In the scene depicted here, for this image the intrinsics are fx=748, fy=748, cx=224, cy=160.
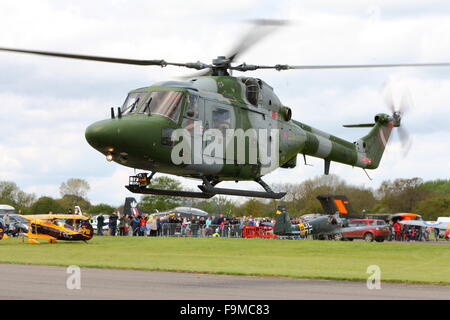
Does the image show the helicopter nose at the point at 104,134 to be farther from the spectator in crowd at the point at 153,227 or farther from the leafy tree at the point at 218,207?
the leafy tree at the point at 218,207

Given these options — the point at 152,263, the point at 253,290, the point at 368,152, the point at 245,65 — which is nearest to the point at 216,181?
the point at 245,65

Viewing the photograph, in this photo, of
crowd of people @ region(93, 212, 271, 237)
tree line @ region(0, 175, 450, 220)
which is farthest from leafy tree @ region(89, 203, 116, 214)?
crowd of people @ region(93, 212, 271, 237)

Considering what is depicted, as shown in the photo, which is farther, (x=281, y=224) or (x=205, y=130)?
(x=281, y=224)

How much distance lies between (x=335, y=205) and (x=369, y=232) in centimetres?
497

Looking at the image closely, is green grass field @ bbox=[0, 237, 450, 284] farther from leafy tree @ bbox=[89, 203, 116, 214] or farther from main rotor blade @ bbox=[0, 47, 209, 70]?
leafy tree @ bbox=[89, 203, 116, 214]

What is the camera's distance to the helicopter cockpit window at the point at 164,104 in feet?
63.3

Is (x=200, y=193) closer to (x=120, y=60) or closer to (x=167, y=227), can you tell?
(x=120, y=60)

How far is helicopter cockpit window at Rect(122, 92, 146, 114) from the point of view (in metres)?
19.4

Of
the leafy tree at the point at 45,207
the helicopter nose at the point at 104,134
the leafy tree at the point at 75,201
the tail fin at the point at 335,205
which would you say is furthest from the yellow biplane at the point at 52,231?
the leafy tree at the point at 75,201

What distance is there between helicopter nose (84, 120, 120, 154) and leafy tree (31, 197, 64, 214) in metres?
74.9

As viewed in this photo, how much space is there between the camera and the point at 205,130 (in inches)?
795

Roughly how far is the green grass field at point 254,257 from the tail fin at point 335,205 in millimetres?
12115

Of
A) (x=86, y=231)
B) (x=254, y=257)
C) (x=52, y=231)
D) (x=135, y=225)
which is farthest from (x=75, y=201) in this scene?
(x=254, y=257)

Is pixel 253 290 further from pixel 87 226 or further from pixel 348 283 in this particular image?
pixel 87 226
